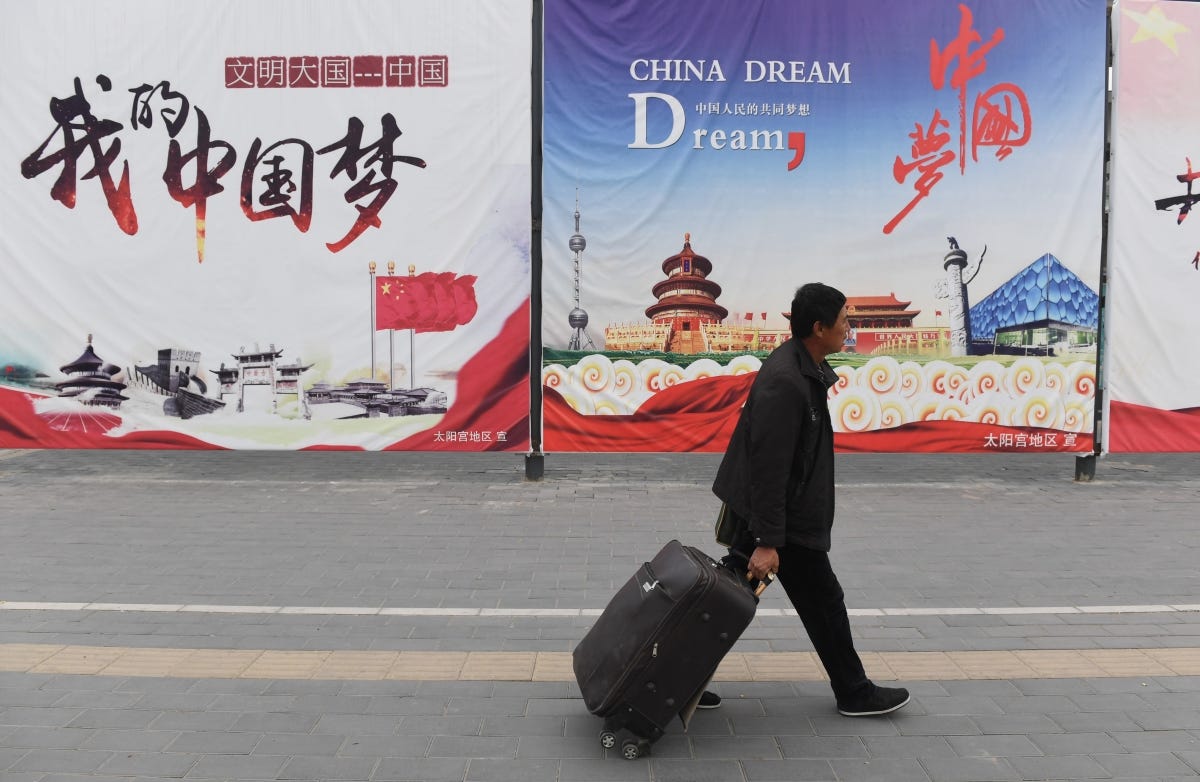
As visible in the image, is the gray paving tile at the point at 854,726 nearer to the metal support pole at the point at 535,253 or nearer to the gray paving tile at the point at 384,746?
the gray paving tile at the point at 384,746

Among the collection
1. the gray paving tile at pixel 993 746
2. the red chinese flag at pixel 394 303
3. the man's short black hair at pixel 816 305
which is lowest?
the gray paving tile at pixel 993 746

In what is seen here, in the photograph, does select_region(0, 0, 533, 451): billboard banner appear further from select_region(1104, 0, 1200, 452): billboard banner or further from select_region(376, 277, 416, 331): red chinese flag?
select_region(1104, 0, 1200, 452): billboard banner

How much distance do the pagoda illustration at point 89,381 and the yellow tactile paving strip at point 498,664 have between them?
468cm

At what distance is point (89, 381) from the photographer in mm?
8641

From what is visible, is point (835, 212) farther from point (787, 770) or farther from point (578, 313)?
point (787, 770)

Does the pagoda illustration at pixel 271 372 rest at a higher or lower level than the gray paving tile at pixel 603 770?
higher

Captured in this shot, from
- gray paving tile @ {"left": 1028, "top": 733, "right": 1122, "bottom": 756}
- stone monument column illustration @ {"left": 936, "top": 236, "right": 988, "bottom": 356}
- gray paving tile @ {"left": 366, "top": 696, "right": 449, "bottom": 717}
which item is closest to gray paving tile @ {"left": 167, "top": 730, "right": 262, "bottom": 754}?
gray paving tile @ {"left": 366, "top": 696, "right": 449, "bottom": 717}

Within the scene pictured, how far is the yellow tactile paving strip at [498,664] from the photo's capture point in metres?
4.23

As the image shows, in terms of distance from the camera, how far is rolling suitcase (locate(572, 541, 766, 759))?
11.1 feet

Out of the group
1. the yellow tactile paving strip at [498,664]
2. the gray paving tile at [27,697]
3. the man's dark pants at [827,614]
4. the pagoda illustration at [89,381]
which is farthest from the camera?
the pagoda illustration at [89,381]

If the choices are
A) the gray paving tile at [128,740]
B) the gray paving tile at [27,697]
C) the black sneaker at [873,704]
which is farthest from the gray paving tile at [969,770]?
the gray paving tile at [27,697]

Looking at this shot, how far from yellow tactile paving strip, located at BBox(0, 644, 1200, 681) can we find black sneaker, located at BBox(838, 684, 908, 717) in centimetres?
38

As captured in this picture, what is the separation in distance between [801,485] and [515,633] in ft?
6.43

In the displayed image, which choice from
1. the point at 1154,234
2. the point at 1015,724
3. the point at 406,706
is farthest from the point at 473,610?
the point at 1154,234
